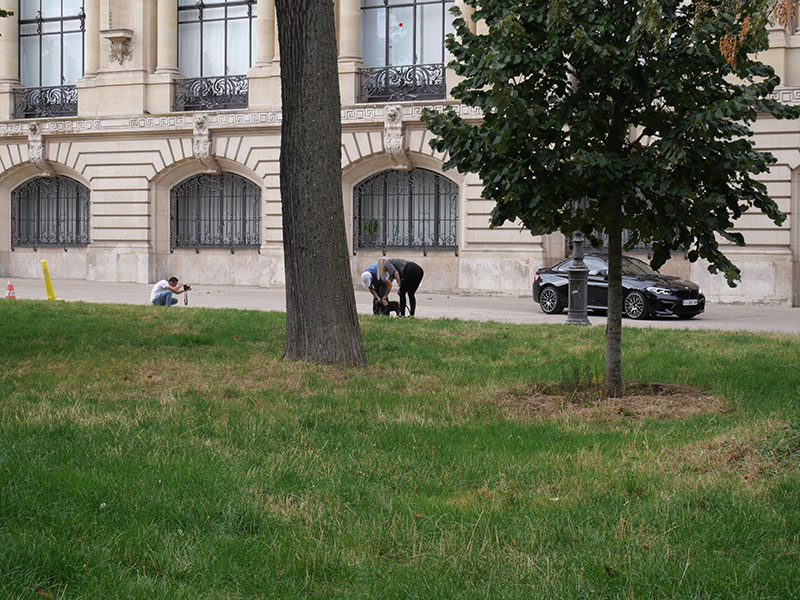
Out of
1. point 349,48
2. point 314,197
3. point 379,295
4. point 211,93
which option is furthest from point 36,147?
point 314,197

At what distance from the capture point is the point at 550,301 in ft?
76.6

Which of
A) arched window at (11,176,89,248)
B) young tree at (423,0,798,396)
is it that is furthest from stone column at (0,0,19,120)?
young tree at (423,0,798,396)

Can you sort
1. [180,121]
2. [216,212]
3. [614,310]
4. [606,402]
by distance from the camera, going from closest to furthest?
[606,402] → [614,310] → [180,121] → [216,212]

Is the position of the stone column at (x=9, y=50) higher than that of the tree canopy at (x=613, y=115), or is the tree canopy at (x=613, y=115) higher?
the stone column at (x=9, y=50)

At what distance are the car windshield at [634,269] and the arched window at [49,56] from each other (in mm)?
20978

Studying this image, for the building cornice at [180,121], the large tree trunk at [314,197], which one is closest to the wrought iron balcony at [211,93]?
the building cornice at [180,121]

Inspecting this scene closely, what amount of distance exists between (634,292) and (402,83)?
12210 mm

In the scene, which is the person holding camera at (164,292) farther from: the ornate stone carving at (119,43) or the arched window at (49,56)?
the arched window at (49,56)

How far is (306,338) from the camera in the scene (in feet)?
36.5

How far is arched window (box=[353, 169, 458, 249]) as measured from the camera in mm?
31297

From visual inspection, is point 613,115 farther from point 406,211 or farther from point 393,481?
point 406,211

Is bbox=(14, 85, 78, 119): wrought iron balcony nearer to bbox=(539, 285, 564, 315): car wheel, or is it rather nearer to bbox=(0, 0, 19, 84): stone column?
bbox=(0, 0, 19, 84): stone column

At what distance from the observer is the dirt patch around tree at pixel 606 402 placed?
8148mm

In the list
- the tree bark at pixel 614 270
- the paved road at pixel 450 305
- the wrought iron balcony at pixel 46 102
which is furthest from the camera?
the wrought iron balcony at pixel 46 102
